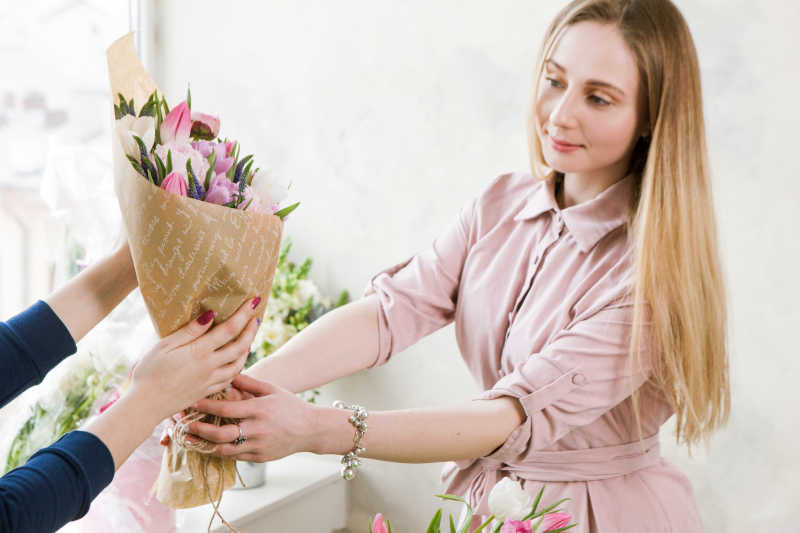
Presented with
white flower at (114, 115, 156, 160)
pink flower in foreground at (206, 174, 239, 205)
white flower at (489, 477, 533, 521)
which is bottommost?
white flower at (489, 477, 533, 521)

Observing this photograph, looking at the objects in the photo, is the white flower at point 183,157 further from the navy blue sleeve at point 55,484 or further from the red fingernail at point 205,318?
the navy blue sleeve at point 55,484

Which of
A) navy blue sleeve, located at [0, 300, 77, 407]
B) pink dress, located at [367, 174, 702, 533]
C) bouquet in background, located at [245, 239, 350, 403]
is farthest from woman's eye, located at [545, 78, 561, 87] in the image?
bouquet in background, located at [245, 239, 350, 403]

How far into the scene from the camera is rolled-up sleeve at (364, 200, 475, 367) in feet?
4.52

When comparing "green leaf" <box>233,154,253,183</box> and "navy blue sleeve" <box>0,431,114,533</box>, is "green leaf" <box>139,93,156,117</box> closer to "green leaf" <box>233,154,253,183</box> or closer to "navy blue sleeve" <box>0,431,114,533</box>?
"green leaf" <box>233,154,253,183</box>

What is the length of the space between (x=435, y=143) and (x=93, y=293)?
3.84ft

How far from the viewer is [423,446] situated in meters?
1.14

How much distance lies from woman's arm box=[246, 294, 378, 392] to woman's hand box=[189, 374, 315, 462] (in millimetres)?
190

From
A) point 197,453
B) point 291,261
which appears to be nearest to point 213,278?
point 197,453

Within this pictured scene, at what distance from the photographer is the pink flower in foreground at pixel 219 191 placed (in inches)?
34.5

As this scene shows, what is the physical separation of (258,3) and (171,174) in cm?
165

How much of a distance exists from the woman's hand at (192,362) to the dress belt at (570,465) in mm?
510

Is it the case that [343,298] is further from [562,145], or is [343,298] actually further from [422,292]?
[562,145]

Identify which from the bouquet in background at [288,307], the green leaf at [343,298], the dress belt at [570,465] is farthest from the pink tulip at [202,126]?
the green leaf at [343,298]

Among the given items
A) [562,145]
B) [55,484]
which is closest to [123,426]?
[55,484]
